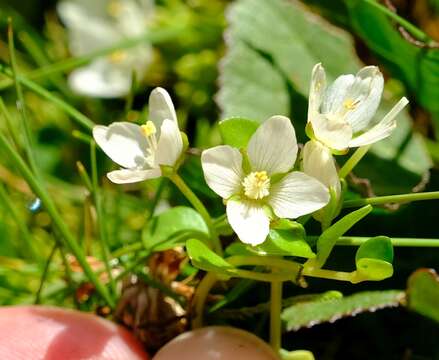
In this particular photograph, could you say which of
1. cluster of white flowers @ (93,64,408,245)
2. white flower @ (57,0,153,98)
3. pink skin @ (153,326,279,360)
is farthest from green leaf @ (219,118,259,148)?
white flower @ (57,0,153,98)

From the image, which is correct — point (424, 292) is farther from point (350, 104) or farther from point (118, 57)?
point (118, 57)

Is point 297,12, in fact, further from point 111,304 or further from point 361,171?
point 111,304

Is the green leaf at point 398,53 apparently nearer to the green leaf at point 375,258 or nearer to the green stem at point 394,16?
the green stem at point 394,16

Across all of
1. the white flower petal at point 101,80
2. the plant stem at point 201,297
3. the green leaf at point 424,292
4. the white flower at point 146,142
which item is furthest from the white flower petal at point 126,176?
the white flower petal at point 101,80

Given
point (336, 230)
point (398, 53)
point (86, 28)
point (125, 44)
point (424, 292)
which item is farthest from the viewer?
point (86, 28)

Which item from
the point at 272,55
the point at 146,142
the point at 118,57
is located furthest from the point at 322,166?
the point at 118,57

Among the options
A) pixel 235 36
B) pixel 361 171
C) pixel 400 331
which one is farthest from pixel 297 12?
pixel 400 331

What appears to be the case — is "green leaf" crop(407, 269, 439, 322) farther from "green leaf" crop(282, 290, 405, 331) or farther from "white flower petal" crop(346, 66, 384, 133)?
"white flower petal" crop(346, 66, 384, 133)
